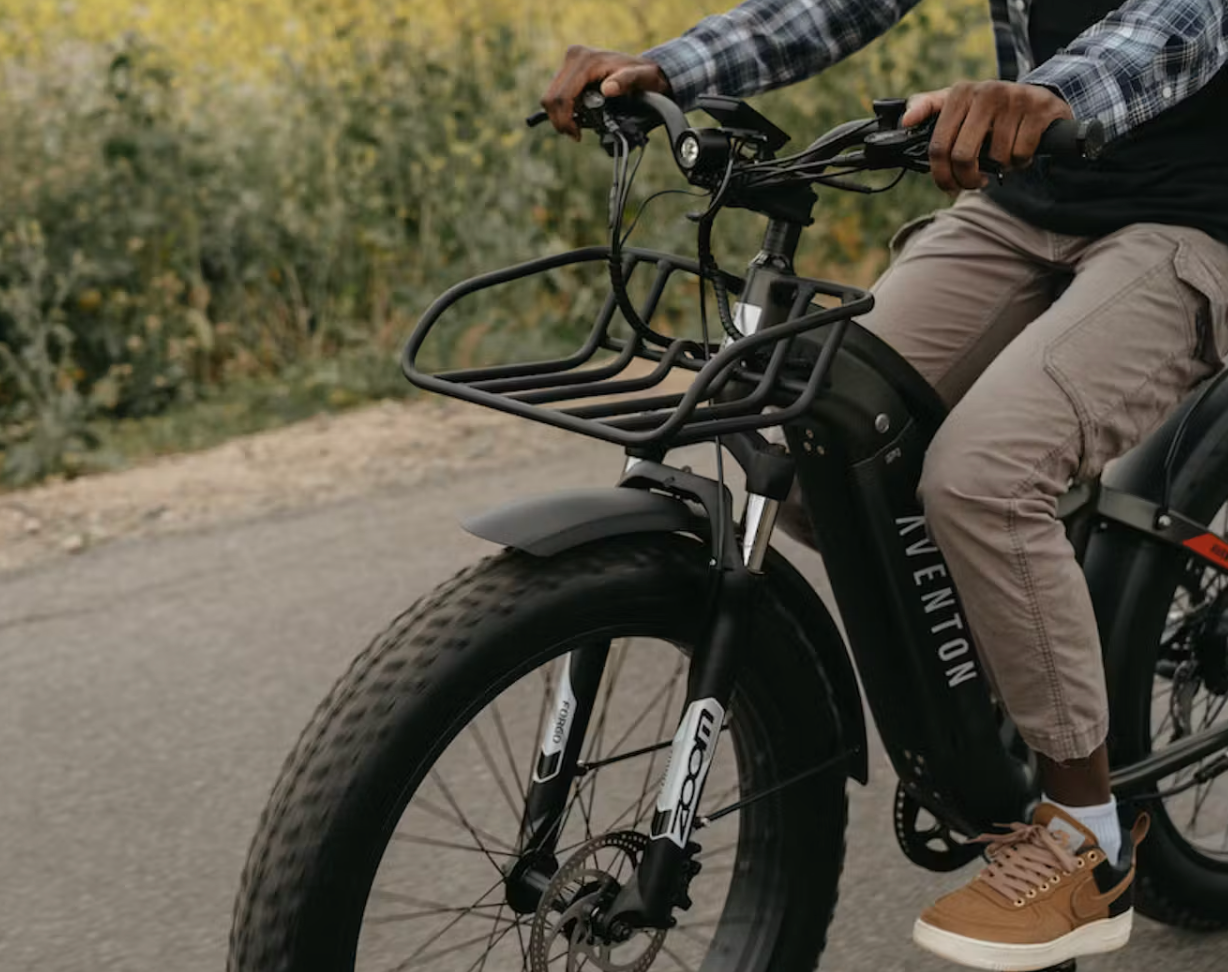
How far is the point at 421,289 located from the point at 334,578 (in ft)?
7.08

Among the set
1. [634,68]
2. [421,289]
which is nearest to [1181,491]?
[634,68]

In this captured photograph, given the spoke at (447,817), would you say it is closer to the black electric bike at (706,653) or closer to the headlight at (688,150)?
the black electric bike at (706,653)

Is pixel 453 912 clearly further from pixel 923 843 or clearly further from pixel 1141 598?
pixel 1141 598

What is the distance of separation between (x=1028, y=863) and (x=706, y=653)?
59 centimetres

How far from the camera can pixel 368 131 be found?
690cm

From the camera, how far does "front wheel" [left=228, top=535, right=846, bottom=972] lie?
2105mm

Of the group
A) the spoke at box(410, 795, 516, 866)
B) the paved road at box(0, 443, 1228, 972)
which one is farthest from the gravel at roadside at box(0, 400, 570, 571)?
the spoke at box(410, 795, 516, 866)

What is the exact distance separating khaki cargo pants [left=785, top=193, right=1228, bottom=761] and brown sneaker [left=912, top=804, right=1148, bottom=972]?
144mm

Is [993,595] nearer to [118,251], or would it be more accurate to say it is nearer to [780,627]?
[780,627]

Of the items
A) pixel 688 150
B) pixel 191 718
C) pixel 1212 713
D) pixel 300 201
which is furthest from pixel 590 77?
pixel 300 201

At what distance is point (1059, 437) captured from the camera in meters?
2.40

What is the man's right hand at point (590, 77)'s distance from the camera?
2.45 metres

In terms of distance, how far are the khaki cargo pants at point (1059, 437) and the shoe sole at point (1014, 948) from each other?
26cm

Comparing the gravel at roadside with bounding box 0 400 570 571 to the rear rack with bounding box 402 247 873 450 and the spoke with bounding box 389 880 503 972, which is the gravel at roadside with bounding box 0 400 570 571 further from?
the rear rack with bounding box 402 247 873 450
